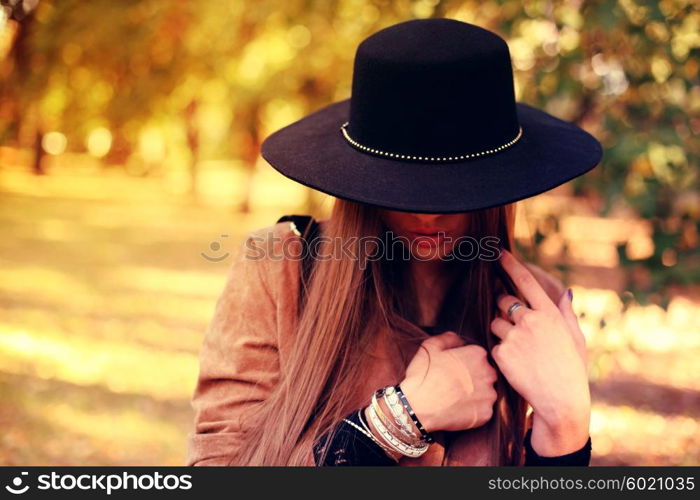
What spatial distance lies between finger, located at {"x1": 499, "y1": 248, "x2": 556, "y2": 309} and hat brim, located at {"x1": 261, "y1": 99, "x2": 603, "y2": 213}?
29 centimetres

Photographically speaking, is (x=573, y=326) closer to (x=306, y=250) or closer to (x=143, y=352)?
(x=306, y=250)

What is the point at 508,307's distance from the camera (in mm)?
1718

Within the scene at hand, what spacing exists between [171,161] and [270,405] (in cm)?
3374

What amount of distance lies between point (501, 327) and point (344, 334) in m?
0.40

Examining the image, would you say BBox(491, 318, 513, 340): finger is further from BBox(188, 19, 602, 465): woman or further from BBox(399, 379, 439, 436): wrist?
BBox(399, 379, 439, 436): wrist

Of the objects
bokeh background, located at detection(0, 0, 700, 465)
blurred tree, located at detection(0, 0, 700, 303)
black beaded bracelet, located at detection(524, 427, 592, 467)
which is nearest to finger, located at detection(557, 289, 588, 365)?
black beaded bracelet, located at detection(524, 427, 592, 467)

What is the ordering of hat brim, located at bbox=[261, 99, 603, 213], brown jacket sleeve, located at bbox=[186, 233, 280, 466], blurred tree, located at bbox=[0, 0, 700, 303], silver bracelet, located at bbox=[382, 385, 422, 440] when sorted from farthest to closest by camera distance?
blurred tree, located at bbox=[0, 0, 700, 303] < brown jacket sleeve, located at bbox=[186, 233, 280, 466] < silver bracelet, located at bbox=[382, 385, 422, 440] < hat brim, located at bbox=[261, 99, 603, 213]

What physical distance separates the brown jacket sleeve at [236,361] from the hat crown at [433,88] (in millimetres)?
476

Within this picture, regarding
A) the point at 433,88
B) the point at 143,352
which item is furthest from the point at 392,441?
the point at 143,352

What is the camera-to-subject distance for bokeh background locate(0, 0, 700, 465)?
3.15 m

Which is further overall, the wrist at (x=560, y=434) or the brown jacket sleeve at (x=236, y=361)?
the brown jacket sleeve at (x=236, y=361)

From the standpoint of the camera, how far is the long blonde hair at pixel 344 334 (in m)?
1.60

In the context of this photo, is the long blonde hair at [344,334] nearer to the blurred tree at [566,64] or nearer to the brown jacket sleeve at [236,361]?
the brown jacket sleeve at [236,361]

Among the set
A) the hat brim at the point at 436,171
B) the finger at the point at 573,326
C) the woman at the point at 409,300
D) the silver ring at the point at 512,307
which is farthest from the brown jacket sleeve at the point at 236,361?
the finger at the point at 573,326
